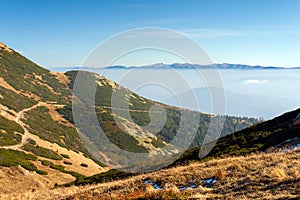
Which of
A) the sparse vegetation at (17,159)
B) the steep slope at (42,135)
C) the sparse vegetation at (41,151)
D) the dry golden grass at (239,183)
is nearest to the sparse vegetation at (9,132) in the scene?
the steep slope at (42,135)

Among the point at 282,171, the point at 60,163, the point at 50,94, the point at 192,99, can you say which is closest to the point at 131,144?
the point at 50,94

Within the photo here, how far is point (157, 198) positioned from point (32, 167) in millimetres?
51740

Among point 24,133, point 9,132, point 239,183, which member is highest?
point 239,183

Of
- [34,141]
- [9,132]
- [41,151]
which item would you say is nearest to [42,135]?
[34,141]

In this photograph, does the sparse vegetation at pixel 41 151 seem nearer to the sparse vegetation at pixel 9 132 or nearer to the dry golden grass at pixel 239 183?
the sparse vegetation at pixel 9 132

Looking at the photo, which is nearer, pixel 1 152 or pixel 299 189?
pixel 299 189

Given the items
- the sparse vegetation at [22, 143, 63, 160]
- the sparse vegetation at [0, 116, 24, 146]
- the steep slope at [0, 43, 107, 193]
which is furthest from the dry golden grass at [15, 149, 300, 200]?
the sparse vegetation at [0, 116, 24, 146]

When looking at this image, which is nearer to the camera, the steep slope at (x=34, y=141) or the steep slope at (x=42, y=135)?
the steep slope at (x=34, y=141)

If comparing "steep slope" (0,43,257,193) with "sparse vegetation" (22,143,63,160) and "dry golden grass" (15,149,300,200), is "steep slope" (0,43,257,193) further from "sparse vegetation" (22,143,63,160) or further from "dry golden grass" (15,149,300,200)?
"dry golden grass" (15,149,300,200)

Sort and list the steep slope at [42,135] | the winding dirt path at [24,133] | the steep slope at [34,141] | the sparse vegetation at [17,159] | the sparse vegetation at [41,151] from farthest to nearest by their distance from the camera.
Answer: the sparse vegetation at [41,151] → the winding dirt path at [24,133] → the steep slope at [42,135] → the steep slope at [34,141] → the sparse vegetation at [17,159]

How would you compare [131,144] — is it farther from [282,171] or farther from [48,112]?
[282,171]

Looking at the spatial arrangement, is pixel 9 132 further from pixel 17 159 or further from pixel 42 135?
pixel 17 159

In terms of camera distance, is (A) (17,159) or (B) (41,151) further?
(B) (41,151)

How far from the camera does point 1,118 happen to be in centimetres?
8700
